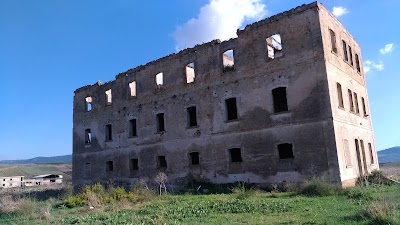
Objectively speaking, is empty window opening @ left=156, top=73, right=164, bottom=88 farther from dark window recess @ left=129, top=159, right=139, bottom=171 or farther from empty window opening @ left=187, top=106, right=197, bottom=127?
dark window recess @ left=129, top=159, right=139, bottom=171

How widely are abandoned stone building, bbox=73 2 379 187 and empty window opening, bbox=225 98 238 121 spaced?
6 cm

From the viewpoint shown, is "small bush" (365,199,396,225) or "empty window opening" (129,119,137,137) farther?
"empty window opening" (129,119,137,137)

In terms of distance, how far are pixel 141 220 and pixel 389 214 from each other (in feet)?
20.3

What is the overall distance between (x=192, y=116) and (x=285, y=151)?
6313mm

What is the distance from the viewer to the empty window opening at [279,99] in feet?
56.0

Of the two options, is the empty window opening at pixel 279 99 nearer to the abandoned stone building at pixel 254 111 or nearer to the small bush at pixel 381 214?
the abandoned stone building at pixel 254 111

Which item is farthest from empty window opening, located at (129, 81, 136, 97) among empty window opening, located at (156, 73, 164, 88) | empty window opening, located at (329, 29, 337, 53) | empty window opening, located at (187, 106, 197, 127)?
empty window opening, located at (329, 29, 337, 53)

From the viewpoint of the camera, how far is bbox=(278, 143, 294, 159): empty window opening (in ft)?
54.3

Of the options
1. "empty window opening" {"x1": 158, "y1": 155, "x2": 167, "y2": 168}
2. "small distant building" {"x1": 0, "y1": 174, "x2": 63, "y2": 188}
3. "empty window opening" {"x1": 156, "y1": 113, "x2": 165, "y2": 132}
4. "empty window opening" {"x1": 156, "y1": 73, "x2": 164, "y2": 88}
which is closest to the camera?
"empty window opening" {"x1": 158, "y1": 155, "x2": 167, "y2": 168}

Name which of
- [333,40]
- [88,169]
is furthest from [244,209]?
[88,169]

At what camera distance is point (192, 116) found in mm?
20641

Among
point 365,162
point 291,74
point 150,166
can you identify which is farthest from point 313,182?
point 150,166

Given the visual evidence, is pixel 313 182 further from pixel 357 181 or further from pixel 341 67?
pixel 341 67

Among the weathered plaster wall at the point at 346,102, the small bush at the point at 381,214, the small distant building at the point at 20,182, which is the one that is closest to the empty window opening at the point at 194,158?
the weathered plaster wall at the point at 346,102
